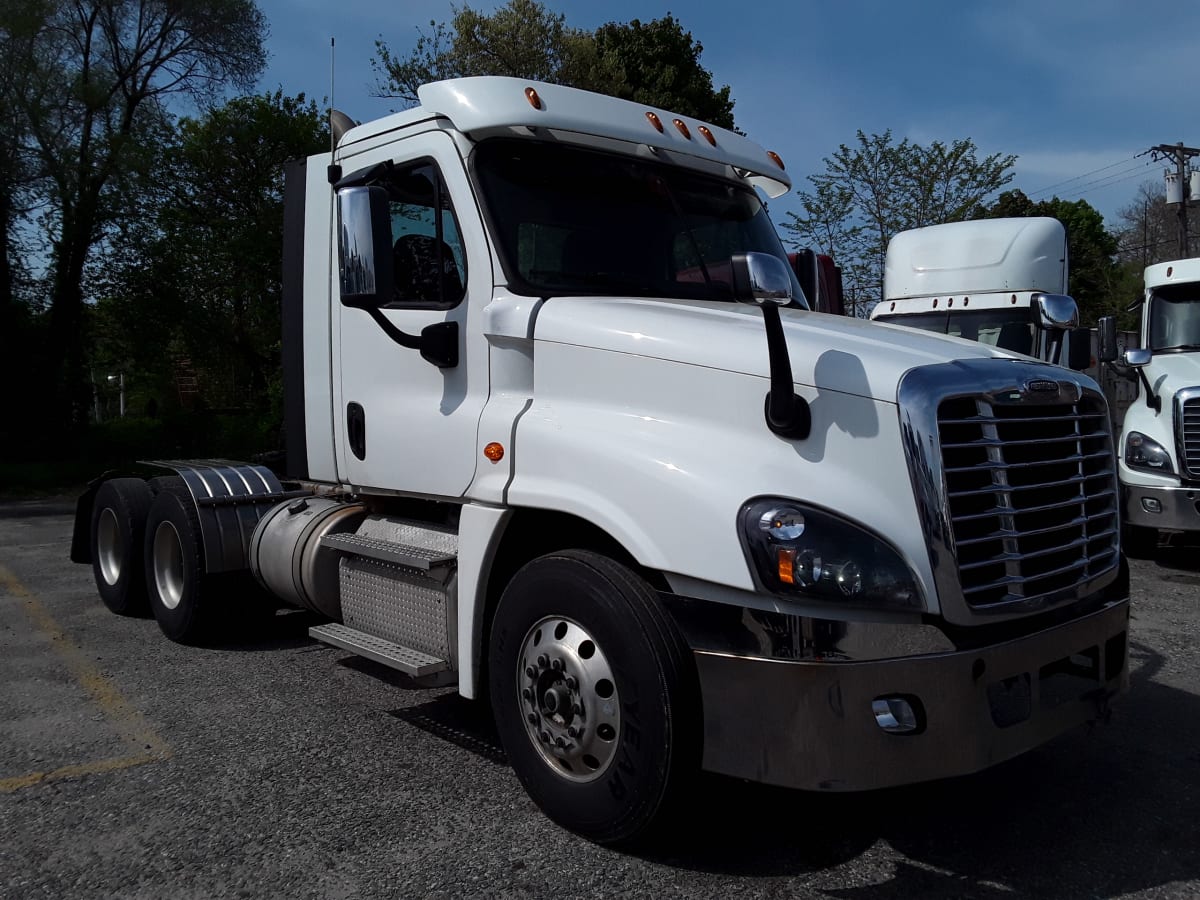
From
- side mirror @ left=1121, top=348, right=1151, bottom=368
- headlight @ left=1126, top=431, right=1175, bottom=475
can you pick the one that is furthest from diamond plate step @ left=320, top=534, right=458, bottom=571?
side mirror @ left=1121, top=348, right=1151, bottom=368

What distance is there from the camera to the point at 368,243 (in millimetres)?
4074

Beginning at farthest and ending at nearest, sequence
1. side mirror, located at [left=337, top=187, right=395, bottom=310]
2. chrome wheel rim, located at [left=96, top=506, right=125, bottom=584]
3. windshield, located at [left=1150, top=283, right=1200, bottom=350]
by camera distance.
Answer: windshield, located at [left=1150, top=283, right=1200, bottom=350], chrome wheel rim, located at [left=96, top=506, right=125, bottom=584], side mirror, located at [left=337, top=187, right=395, bottom=310]

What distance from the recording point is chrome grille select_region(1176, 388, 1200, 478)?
28.5 feet

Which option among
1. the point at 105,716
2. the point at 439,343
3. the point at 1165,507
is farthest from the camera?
the point at 1165,507

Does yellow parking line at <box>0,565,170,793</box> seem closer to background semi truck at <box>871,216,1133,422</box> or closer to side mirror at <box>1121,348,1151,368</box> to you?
side mirror at <box>1121,348,1151,368</box>

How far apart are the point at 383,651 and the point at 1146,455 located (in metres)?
7.41

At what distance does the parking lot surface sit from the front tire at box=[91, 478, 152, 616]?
1.36 metres

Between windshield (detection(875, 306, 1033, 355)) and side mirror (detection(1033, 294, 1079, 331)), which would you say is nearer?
side mirror (detection(1033, 294, 1079, 331))

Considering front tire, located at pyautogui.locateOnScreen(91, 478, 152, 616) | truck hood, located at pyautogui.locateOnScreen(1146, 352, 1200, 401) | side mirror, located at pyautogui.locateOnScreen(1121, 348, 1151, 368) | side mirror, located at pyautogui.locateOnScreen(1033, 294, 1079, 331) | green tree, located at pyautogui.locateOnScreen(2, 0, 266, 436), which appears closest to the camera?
side mirror, located at pyautogui.locateOnScreen(1033, 294, 1079, 331)

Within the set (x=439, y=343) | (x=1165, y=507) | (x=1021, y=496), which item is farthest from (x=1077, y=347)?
(x=1165, y=507)

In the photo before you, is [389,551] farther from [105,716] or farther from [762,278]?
[762,278]

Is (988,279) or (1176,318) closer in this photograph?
(1176,318)

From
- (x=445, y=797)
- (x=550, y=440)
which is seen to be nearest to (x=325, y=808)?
(x=445, y=797)

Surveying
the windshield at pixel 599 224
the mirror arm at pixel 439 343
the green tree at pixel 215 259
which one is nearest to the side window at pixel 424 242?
the mirror arm at pixel 439 343
